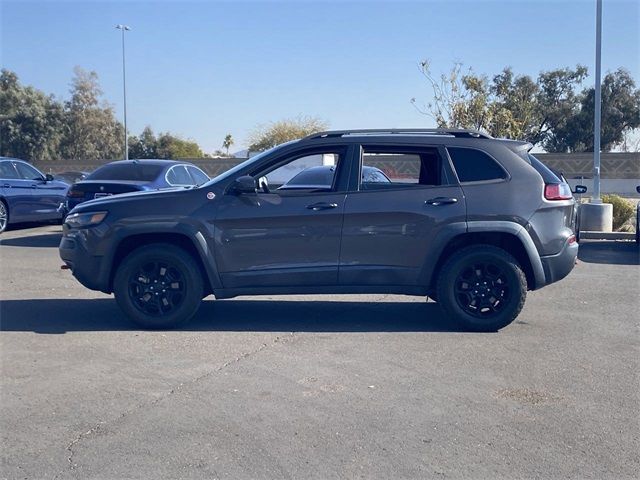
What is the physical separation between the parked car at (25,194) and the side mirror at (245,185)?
10.5 metres

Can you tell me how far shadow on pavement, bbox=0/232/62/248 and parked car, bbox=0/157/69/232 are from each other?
69 centimetres

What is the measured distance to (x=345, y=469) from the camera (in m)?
4.47

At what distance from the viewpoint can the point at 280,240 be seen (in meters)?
7.63

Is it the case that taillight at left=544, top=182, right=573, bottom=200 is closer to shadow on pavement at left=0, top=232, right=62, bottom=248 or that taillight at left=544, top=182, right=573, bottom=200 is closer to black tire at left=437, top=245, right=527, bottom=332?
black tire at left=437, top=245, right=527, bottom=332

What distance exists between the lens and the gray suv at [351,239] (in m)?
7.58

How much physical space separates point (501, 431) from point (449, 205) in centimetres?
298

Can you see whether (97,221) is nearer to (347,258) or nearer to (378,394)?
(347,258)

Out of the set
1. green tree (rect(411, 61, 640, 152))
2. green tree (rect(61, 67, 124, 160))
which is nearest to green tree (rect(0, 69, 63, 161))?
green tree (rect(61, 67, 124, 160))

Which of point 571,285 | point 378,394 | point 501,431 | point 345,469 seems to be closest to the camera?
point 345,469

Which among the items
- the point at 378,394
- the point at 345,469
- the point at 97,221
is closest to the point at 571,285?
the point at 378,394

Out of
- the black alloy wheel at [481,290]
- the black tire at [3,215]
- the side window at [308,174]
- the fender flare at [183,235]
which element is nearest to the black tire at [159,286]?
the fender flare at [183,235]

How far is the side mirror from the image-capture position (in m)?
7.56

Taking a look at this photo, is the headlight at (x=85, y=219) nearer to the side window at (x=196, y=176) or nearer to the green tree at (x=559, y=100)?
the side window at (x=196, y=176)

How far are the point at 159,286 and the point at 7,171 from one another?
10.5 meters
